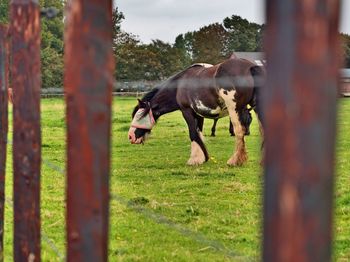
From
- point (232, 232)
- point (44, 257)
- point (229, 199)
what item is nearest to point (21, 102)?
point (44, 257)

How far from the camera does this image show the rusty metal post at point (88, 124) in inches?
79.0

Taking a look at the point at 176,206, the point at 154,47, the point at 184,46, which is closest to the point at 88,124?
the point at 176,206

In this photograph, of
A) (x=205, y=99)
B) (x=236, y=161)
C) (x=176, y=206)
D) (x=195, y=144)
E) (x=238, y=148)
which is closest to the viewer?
(x=176, y=206)

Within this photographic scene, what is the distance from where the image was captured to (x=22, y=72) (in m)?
3.32

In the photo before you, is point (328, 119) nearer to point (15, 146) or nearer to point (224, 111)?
point (15, 146)

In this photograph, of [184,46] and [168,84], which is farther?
[184,46]

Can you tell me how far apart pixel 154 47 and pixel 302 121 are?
1986 inches

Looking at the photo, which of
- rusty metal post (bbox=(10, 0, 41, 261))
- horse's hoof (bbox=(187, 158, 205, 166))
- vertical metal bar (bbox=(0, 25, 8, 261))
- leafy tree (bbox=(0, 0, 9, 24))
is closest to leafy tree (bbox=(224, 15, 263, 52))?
leafy tree (bbox=(0, 0, 9, 24))

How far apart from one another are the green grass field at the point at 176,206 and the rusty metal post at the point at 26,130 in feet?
1.77

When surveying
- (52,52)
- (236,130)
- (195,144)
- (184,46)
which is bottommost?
(195,144)

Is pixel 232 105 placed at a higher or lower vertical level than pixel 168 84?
lower

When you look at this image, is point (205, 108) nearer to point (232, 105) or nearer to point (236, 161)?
point (232, 105)

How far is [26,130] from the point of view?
325 centimetres

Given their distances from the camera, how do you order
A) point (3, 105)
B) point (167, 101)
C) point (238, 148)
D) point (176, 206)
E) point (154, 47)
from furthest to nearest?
point (154, 47), point (167, 101), point (238, 148), point (176, 206), point (3, 105)
